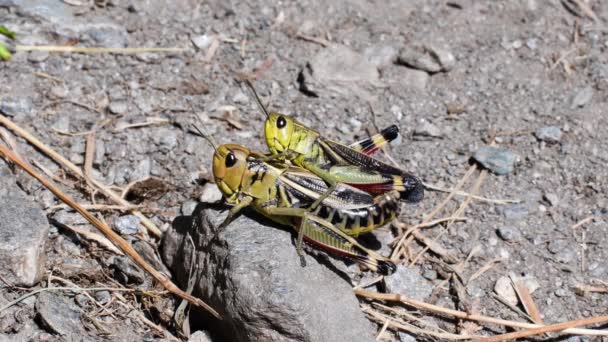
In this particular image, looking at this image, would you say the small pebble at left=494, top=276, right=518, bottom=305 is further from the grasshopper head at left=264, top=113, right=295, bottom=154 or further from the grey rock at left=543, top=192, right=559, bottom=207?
the grasshopper head at left=264, top=113, right=295, bottom=154

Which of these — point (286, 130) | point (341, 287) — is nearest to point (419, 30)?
point (286, 130)

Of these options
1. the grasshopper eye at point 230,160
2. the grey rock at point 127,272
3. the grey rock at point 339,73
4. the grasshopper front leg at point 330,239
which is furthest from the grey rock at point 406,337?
the grey rock at point 339,73

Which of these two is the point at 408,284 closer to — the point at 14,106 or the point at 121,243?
the point at 121,243

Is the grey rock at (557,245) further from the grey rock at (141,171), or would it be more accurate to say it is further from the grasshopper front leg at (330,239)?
the grey rock at (141,171)

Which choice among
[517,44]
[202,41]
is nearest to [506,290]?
[517,44]

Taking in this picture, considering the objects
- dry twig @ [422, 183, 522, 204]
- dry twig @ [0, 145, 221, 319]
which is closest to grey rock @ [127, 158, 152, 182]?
dry twig @ [0, 145, 221, 319]

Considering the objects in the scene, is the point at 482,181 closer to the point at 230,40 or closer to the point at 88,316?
the point at 230,40
